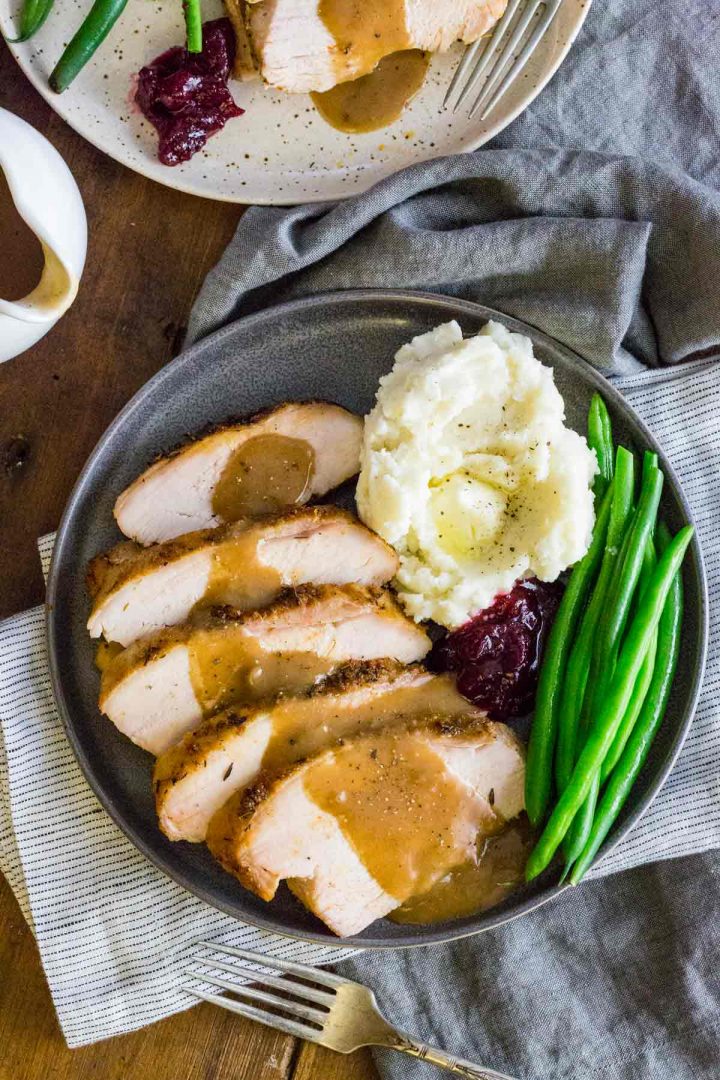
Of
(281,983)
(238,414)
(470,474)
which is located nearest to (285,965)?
(281,983)

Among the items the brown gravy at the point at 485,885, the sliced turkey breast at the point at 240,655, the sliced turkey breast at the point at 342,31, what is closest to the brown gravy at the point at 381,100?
the sliced turkey breast at the point at 342,31

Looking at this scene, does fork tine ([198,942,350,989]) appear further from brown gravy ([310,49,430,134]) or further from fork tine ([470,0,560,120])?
fork tine ([470,0,560,120])

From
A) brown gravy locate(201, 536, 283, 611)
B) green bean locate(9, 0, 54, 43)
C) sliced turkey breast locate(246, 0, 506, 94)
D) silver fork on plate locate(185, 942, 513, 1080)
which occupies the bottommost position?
silver fork on plate locate(185, 942, 513, 1080)

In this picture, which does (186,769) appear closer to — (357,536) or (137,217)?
(357,536)

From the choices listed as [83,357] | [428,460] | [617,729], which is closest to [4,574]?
[83,357]

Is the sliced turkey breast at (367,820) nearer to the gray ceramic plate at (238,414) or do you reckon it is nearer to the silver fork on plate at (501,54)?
the gray ceramic plate at (238,414)

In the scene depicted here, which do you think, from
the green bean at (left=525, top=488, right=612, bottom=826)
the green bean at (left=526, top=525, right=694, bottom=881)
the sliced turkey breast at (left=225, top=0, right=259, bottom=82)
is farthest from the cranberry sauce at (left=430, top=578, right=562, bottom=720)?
the sliced turkey breast at (left=225, top=0, right=259, bottom=82)
